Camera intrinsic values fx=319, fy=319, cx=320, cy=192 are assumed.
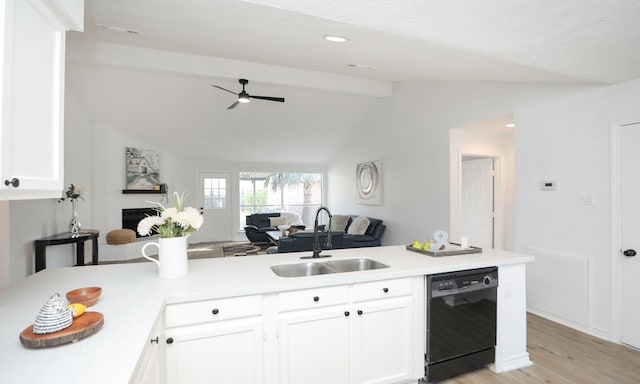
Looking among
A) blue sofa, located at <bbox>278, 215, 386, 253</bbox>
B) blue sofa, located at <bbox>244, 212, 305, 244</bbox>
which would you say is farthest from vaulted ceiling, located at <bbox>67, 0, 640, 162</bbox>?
blue sofa, located at <bbox>244, 212, 305, 244</bbox>

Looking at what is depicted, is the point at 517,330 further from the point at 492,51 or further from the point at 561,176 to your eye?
the point at 492,51

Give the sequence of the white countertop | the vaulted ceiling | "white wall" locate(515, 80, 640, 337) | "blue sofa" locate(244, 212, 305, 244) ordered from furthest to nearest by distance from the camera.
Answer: "blue sofa" locate(244, 212, 305, 244) → "white wall" locate(515, 80, 640, 337) → the vaulted ceiling → the white countertop

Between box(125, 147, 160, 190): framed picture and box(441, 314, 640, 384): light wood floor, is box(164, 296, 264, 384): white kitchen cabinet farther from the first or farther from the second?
box(125, 147, 160, 190): framed picture

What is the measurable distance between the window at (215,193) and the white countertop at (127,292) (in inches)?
266

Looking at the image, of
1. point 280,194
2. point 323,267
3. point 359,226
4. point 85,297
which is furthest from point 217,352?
point 280,194

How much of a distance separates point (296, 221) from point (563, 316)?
6863mm

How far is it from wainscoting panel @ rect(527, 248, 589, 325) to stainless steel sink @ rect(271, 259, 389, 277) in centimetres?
225

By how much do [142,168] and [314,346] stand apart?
6.56m

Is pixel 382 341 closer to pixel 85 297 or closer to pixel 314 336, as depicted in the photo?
pixel 314 336

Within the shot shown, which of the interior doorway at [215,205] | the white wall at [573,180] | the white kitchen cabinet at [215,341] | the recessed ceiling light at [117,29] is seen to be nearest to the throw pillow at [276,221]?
the interior doorway at [215,205]

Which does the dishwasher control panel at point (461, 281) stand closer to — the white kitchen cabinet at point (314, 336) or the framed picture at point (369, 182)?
the white kitchen cabinet at point (314, 336)

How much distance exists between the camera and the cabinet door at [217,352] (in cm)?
158

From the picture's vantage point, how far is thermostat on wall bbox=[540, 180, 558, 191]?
3322 millimetres

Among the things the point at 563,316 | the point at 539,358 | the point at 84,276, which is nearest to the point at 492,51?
the point at 539,358
